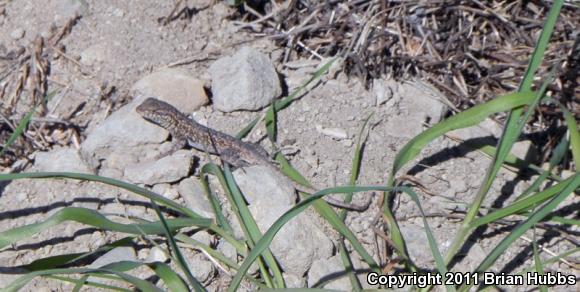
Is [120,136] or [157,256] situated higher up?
[120,136]

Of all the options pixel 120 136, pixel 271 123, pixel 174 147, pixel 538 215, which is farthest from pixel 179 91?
pixel 538 215

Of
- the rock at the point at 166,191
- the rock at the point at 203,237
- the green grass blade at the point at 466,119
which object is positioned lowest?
the rock at the point at 203,237

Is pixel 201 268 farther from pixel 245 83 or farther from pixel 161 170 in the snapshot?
pixel 245 83

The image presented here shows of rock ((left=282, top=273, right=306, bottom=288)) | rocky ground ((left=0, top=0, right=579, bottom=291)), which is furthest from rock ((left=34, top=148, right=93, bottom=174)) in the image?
rock ((left=282, top=273, right=306, bottom=288))

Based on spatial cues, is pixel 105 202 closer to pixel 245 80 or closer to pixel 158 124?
pixel 158 124

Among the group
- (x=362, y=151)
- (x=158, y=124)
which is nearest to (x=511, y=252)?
(x=362, y=151)

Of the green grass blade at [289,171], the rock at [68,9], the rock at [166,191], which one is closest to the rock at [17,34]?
the rock at [68,9]

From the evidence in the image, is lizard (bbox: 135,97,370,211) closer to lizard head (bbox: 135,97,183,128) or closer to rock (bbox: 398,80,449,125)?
lizard head (bbox: 135,97,183,128)

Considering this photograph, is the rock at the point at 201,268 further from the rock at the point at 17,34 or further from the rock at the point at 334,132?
the rock at the point at 17,34
